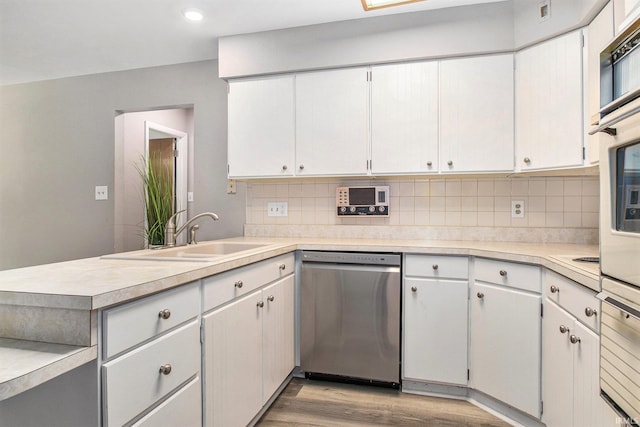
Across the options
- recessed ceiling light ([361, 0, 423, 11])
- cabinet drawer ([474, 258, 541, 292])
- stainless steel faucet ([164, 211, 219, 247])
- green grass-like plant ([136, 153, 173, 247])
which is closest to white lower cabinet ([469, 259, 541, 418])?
cabinet drawer ([474, 258, 541, 292])

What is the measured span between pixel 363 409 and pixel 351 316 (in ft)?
1.64

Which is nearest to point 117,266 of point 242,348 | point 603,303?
point 242,348

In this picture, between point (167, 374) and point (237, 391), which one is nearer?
point (167, 374)

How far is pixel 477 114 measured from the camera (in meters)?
2.15

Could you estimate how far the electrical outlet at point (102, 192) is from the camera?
123 inches

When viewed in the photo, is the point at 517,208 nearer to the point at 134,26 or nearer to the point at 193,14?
the point at 193,14

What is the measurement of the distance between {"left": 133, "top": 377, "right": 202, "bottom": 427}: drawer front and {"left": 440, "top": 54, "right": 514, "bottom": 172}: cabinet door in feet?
6.04

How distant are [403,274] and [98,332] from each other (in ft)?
5.22

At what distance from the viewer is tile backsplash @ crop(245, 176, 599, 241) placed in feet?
7.38

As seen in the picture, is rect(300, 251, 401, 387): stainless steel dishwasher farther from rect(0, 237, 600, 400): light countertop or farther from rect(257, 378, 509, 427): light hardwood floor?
rect(0, 237, 600, 400): light countertop

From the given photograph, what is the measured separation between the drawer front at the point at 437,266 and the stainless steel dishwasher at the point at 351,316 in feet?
0.28

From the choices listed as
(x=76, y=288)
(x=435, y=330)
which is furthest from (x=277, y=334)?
(x=76, y=288)

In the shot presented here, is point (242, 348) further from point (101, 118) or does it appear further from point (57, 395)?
point (101, 118)

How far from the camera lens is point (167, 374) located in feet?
3.66
